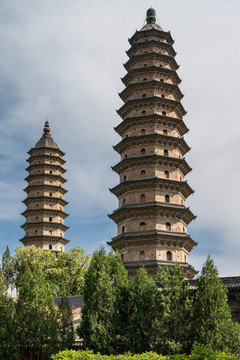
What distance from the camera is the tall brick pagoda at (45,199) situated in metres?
54.3

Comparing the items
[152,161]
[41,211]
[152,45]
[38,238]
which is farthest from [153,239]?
[41,211]

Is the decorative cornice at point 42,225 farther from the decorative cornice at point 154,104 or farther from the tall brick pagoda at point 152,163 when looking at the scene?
the decorative cornice at point 154,104

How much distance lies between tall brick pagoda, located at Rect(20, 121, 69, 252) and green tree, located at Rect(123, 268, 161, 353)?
34.1 meters

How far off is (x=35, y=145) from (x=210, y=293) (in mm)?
45682

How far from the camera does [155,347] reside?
771 inches

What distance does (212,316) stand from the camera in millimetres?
18688

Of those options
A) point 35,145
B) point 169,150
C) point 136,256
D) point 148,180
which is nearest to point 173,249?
point 136,256

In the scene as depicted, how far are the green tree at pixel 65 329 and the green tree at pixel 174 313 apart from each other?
453 cm

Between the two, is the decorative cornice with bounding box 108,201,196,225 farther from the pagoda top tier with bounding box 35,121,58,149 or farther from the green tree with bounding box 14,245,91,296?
the pagoda top tier with bounding box 35,121,58,149

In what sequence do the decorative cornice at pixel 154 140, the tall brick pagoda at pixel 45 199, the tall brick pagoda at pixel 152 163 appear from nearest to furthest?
the tall brick pagoda at pixel 152 163 → the decorative cornice at pixel 154 140 → the tall brick pagoda at pixel 45 199

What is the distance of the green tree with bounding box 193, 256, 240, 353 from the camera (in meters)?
18.3

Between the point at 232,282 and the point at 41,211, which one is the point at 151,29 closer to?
the point at 232,282

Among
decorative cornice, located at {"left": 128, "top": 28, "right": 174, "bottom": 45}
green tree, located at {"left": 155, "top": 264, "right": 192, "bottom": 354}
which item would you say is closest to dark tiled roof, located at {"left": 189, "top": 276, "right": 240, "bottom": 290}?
green tree, located at {"left": 155, "top": 264, "right": 192, "bottom": 354}

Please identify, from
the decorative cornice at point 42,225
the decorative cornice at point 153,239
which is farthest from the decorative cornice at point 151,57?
the decorative cornice at point 42,225
